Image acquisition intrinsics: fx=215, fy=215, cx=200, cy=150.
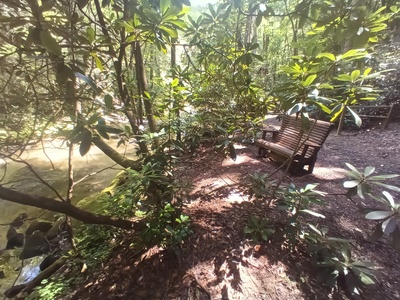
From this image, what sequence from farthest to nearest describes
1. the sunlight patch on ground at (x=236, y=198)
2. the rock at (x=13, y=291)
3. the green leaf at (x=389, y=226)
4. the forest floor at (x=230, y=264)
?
1. the sunlight patch on ground at (x=236, y=198)
2. the rock at (x=13, y=291)
3. the forest floor at (x=230, y=264)
4. the green leaf at (x=389, y=226)

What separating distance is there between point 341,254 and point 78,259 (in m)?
2.92

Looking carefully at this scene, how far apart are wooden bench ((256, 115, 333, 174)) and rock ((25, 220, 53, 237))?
4585 mm

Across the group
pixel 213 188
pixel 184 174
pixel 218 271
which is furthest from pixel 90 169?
pixel 218 271

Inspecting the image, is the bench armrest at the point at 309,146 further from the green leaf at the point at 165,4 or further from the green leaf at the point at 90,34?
the green leaf at the point at 90,34

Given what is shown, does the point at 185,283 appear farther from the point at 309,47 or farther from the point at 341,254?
the point at 309,47

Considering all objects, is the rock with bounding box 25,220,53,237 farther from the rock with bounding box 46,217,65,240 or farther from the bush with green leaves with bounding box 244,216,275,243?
the bush with green leaves with bounding box 244,216,275,243

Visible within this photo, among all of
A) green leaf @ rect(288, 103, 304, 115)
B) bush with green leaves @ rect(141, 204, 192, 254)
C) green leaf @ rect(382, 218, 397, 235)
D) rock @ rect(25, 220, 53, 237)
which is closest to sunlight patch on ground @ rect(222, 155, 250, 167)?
bush with green leaves @ rect(141, 204, 192, 254)

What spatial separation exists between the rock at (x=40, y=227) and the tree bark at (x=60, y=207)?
2.90 metres

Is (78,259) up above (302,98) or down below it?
below

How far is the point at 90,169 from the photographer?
6.50m

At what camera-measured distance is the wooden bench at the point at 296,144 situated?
3.70 m

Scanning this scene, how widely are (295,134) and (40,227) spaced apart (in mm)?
5349

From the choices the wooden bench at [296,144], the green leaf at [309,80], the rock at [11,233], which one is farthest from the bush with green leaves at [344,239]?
the rock at [11,233]

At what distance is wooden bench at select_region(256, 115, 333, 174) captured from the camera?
146 inches
